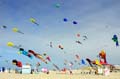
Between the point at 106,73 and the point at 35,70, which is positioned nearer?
the point at 106,73

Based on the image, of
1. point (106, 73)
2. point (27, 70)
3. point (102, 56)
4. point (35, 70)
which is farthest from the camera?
point (35, 70)

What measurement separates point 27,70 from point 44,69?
367 inches

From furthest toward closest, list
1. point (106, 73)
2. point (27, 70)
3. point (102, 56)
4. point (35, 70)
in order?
point (35, 70)
point (27, 70)
point (106, 73)
point (102, 56)

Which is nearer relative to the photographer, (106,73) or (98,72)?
(106,73)

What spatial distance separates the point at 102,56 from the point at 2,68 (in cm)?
2920

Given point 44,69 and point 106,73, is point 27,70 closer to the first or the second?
point 44,69

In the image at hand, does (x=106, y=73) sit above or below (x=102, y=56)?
below

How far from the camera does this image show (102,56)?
125ft

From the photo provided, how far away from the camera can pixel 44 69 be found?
58094 mm

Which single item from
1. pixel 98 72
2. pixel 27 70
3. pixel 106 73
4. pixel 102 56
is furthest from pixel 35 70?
pixel 102 56

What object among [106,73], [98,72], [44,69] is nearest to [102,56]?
[106,73]

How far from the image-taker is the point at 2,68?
190 ft

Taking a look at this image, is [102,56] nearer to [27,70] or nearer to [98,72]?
[98,72]

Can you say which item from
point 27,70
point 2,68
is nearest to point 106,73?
point 27,70
